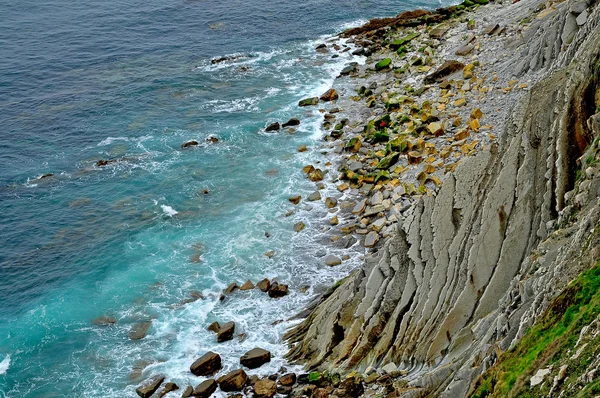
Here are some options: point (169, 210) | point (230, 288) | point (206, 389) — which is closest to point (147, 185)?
point (169, 210)

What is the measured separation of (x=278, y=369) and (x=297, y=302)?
695 centimetres

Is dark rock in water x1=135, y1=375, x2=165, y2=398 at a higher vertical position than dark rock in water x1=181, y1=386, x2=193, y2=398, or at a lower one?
lower

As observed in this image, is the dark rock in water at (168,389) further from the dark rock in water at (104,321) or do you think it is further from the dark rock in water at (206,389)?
the dark rock in water at (104,321)

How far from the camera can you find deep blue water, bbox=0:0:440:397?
40.5 metres

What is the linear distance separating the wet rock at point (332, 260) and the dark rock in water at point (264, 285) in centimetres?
472

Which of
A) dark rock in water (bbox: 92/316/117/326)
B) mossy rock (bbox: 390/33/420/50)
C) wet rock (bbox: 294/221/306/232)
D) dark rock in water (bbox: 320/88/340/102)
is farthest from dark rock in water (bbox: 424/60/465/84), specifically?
dark rock in water (bbox: 92/316/117/326)

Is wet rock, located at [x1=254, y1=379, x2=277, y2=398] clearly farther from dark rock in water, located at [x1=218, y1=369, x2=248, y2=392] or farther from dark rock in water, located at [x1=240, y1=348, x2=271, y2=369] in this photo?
dark rock in water, located at [x1=240, y1=348, x2=271, y2=369]

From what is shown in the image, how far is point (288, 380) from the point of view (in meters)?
33.0

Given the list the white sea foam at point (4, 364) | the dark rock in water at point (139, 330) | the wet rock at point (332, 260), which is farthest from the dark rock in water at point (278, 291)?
the white sea foam at point (4, 364)

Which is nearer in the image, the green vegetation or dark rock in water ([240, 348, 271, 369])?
the green vegetation

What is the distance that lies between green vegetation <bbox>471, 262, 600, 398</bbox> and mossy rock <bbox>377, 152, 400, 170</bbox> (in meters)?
32.0

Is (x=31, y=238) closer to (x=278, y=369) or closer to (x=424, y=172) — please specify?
(x=278, y=369)

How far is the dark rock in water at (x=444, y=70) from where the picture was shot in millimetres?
58500

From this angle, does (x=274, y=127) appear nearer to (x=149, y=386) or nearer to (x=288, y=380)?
(x=149, y=386)
